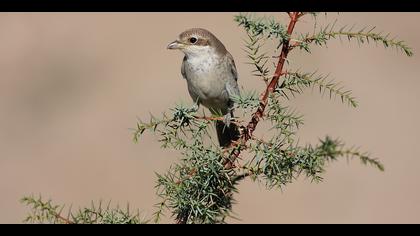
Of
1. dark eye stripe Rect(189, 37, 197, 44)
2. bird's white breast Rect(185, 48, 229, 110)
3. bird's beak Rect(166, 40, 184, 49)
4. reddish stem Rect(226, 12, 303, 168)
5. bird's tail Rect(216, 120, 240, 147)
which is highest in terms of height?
dark eye stripe Rect(189, 37, 197, 44)

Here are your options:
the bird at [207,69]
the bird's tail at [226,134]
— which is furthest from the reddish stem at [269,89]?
the bird at [207,69]

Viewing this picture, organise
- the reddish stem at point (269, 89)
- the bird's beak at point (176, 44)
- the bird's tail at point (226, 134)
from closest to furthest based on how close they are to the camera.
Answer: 1. the reddish stem at point (269, 89)
2. the bird's tail at point (226, 134)
3. the bird's beak at point (176, 44)

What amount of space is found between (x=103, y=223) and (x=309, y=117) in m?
9.49

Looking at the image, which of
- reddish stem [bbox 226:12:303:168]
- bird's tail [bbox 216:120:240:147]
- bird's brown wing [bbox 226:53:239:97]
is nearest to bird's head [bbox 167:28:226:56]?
bird's brown wing [bbox 226:53:239:97]

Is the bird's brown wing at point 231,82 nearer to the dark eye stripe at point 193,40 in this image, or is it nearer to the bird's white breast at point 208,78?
the bird's white breast at point 208,78

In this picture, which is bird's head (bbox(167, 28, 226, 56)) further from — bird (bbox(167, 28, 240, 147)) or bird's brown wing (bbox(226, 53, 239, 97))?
bird's brown wing (bbox(226, 53, 239, 97))

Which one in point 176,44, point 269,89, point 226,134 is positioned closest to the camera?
point 269,89

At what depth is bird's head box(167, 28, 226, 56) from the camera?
5609 mm

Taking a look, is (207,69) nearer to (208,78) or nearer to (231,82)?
(208,78)

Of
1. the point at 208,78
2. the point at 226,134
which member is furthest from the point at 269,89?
the point at 208,78

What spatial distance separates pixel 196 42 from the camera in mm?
5621

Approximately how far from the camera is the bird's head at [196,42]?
5.61 m

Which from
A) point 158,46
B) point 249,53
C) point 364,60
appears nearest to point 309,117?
point 364,60
